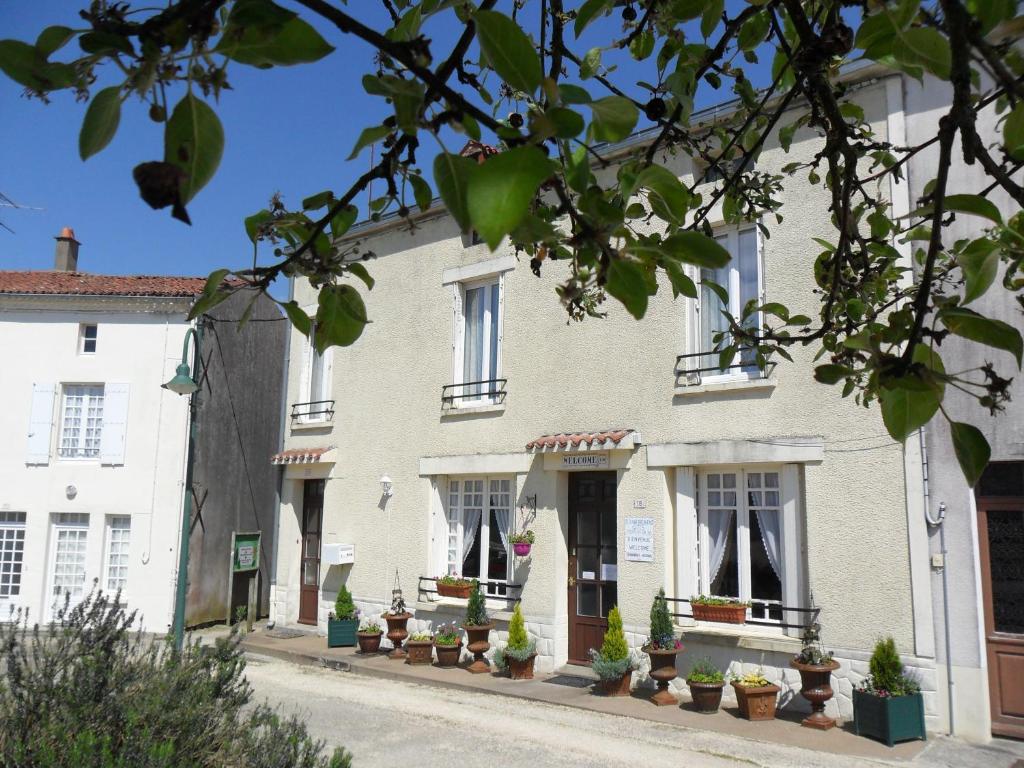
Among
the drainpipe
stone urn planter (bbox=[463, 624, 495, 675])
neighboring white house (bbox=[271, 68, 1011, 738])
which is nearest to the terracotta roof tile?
neighboring white house (bbox=[271, 68, 1011, 738])

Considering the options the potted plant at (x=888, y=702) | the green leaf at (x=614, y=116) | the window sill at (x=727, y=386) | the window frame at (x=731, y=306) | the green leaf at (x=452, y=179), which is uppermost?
the window frame at (x=731, y=306)

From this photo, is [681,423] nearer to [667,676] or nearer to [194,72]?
[667,676]

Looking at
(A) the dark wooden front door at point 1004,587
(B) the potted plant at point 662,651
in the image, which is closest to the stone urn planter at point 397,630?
Answer: (B) the potted plant at point 662,651

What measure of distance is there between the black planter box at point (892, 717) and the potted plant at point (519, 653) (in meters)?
3.96

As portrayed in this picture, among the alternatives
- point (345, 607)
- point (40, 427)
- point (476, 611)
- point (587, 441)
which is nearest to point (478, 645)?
point (476, 611)

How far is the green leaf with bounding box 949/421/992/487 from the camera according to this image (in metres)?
1.41

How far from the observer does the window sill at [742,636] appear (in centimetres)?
843

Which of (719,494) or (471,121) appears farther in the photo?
(719,494)

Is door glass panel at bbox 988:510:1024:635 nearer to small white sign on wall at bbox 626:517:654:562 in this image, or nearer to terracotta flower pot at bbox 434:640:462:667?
small white sign on wall at bbox 626:517:654:562

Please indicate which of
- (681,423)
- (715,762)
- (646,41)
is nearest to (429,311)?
(681,423)

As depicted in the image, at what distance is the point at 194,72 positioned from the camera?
100cm

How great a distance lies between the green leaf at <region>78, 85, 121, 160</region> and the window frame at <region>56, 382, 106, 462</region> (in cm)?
1564

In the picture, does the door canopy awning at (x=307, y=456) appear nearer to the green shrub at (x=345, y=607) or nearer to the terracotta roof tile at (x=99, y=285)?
the green shrub at (x=345, y=607)

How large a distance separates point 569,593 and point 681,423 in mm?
2688
